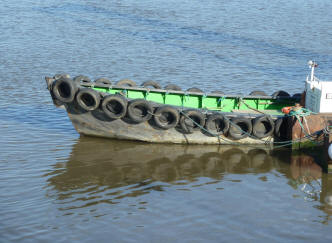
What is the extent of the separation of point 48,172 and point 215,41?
61.2 ft

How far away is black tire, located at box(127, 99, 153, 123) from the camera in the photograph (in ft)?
47.1

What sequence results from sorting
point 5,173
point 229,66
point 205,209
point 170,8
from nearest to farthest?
point 205,209, point 5,173, point 229,66, point 170,8

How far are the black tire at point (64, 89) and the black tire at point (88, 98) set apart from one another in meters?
0.20

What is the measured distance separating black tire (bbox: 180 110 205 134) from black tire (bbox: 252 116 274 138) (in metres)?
1.49

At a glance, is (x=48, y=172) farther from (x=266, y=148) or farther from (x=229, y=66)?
(x=229, y=66)

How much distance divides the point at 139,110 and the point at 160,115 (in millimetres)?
604

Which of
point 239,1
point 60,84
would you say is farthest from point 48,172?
point 239,1

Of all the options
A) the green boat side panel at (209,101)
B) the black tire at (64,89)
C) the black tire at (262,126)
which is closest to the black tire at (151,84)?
the green boat side panel at (209,101)

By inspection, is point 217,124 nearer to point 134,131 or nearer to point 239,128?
point 239,128

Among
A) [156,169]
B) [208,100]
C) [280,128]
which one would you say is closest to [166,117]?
[156,169]

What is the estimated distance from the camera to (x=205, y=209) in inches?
441

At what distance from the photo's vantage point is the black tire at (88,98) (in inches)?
564

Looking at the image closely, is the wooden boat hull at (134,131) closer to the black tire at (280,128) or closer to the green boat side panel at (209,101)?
A: the black tire at (280,128)

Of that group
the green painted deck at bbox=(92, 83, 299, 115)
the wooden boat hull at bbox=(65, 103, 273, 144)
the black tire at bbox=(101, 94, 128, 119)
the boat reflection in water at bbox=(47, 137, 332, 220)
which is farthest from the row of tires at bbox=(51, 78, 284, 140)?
the green painted deck at bbox=(92, 83, 299, 115)
